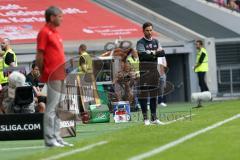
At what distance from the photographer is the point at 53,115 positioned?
11.7 meters

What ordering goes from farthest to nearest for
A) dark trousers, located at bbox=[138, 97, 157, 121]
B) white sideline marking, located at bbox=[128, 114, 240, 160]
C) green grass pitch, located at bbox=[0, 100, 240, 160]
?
dark trousers, located at bbox=[138, 97, 157, 121] < green grass pitch, located at bbox=[0, 100, 240, 160] < white sideline marking, located at bbox=[128, 114, 240, 160]

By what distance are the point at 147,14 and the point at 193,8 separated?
2297 millimetres

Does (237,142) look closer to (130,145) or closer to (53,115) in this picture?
(130,145)

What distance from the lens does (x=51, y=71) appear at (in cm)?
1170

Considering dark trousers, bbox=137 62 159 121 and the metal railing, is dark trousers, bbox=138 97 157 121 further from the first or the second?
the metal railing

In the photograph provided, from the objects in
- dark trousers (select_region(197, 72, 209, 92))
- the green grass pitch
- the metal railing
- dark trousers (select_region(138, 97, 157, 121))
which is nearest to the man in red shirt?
the green grass pitch

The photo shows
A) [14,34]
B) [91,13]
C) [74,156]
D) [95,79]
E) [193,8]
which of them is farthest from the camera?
[193,8]

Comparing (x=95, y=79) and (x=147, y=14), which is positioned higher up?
(x=147, y=14)

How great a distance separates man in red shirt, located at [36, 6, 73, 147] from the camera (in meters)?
11.7

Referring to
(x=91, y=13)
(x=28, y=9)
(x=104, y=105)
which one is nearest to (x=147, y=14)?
(x=91, y=13)

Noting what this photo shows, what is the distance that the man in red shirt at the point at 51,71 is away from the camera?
11.7 m

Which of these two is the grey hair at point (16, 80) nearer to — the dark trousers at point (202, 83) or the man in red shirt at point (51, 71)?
the man in red shirt at point (51, 71)

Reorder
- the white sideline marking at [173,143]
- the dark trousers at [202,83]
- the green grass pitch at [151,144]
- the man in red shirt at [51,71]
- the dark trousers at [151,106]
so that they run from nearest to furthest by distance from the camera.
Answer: the white sideline marking at [173,143], the green grass pitch at [151,144], the man in red shirt at [51,71], the dark trousers at [151,106], the dark trousers at [202,83]

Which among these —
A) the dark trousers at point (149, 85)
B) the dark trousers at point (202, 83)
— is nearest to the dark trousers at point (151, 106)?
the dark trousers at point (149, 85)
